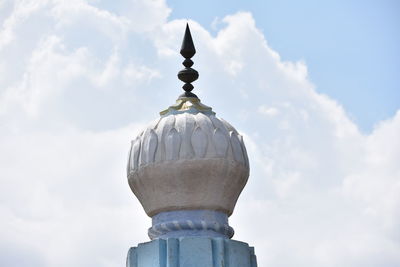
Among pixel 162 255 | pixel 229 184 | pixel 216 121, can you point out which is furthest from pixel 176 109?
pixel 162 255

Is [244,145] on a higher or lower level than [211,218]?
higher

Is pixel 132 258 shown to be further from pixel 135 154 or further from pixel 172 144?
pixel 172 144

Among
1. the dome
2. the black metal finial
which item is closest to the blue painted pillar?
the dome

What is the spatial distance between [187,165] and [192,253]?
1.26m

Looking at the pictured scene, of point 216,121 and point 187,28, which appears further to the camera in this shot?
point 187,28

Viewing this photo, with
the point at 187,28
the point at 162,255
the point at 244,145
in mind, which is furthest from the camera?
the point at 187,28

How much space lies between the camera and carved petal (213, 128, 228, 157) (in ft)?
38.7

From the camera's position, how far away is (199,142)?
11.8 m

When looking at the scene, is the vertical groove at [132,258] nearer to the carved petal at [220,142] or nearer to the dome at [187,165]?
the dome at [187,165]

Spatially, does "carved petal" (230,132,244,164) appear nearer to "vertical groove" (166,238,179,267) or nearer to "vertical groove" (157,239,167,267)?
"vertical groove" (166,238,179,267)

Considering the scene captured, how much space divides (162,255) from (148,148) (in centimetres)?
158

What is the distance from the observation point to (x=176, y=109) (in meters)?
12.5

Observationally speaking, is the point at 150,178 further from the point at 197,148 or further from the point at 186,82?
the point at 186,82

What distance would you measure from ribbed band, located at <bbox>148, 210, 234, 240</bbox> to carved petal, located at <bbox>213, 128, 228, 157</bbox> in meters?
0.93
